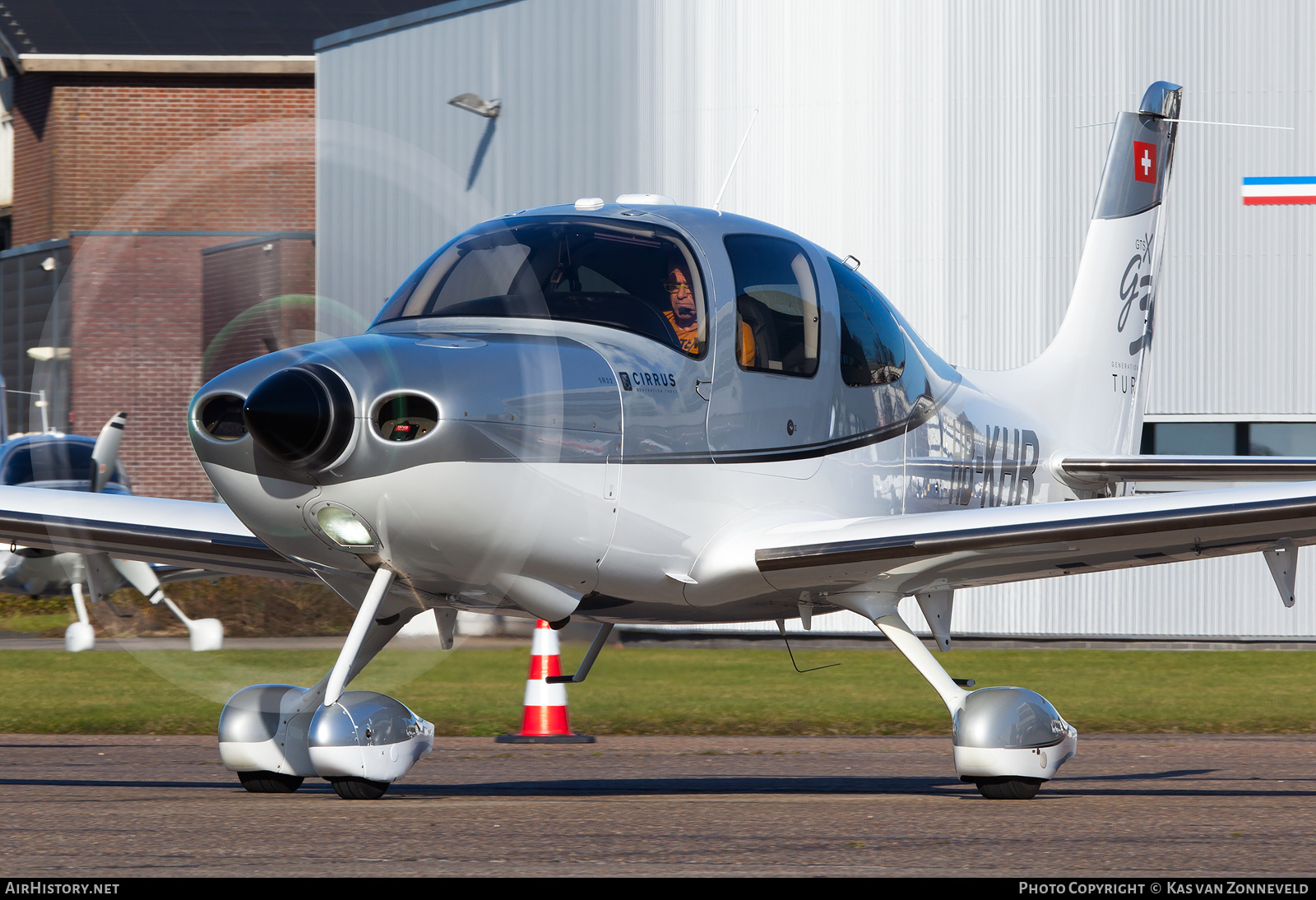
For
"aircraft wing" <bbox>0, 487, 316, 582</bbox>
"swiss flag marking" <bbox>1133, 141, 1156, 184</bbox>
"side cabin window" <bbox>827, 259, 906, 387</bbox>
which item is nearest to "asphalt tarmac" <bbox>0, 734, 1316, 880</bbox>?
"aircraft wing" <bbox>0, 487, 316, 582</bbox>

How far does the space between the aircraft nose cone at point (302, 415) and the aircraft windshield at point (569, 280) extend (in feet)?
3.64

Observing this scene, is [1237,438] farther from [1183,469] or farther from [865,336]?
[865,336]

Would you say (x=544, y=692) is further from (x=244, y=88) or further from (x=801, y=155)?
(x=244, y=88)

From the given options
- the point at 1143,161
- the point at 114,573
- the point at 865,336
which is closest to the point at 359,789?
the point at 114,573

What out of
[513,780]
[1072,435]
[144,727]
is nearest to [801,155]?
[1072,435]

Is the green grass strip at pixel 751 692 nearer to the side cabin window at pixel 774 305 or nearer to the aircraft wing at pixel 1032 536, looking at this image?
the aircraft wing at pixel 1032 536

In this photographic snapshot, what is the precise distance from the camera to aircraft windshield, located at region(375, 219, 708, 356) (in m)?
6.68

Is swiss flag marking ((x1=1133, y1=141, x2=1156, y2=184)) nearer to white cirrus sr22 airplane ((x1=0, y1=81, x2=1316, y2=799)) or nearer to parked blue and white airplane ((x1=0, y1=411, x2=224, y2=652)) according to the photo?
white cirrus sr22 airplane ((x1=0, y1=81, x2=1316, y2=799))

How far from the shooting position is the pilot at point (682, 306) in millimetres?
6953

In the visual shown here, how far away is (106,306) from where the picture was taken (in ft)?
22.7

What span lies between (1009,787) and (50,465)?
8300 mm

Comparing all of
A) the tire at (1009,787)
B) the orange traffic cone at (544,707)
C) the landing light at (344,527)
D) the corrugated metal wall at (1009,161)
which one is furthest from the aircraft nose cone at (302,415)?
the corrugated metal wall at (1009,161)

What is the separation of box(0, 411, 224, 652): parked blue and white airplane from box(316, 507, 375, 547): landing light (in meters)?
1.55

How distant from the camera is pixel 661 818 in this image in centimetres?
634
